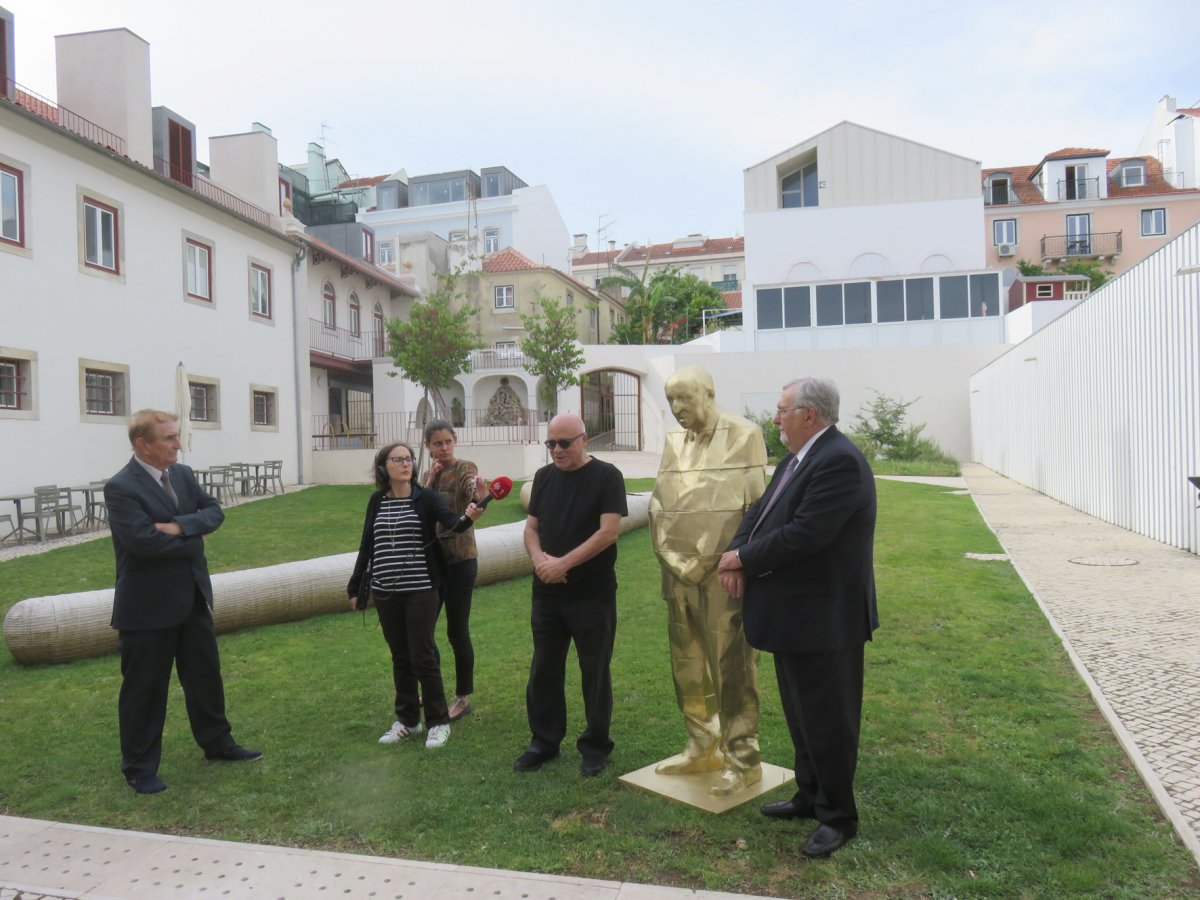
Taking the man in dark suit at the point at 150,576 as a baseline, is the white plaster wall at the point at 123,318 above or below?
above

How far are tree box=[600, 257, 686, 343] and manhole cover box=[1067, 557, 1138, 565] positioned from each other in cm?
3958

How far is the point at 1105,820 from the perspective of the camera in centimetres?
380

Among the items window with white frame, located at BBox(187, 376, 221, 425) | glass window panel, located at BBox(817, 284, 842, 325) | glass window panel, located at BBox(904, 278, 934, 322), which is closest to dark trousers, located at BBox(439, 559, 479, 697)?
window with white frame, located at BBox(187, 376, 221, 425)

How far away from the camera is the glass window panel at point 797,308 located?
32.6 m

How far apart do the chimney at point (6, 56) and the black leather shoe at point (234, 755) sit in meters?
16.1

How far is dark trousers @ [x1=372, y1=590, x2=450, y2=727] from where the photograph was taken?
533 cm

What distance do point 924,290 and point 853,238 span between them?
534cm

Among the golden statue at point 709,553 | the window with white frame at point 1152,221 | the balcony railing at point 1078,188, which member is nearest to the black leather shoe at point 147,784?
the golden statue at point 709,553

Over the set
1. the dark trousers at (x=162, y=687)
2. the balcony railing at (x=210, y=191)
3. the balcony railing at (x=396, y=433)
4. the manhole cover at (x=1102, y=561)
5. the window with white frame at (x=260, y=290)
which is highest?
the balcony railing at (x=210, y=191)

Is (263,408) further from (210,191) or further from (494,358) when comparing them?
(494,358)

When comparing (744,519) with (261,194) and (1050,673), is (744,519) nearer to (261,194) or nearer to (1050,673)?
(1050,673)

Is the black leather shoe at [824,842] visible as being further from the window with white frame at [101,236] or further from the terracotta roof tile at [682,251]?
A: the terracotta roof tile at [682,251]

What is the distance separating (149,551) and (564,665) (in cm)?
216

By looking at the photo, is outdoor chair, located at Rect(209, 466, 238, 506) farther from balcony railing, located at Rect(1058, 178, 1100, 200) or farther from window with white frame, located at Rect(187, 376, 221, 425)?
balcony railing, located at Rect(1058, 178, 1100, 200)
